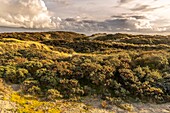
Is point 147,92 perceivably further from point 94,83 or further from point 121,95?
point 94,83

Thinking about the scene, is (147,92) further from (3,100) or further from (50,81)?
(3,100)

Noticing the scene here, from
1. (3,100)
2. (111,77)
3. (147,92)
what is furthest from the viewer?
(111,77)

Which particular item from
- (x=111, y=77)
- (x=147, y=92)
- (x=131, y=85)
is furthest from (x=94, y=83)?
(x=147, y=92)

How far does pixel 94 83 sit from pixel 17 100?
7.10 meters

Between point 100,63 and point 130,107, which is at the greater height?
point 100,63

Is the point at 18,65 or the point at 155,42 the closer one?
the point at 18,65

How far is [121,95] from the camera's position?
1933 cm

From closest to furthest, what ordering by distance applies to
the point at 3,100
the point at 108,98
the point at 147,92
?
the point at 3,100
the point at 108,98
the point at 147,92

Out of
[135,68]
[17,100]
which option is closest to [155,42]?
[135,68]

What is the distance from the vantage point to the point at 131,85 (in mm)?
20438

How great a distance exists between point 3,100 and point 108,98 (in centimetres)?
796

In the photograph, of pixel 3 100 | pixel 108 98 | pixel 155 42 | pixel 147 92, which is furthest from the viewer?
pixel 155 42

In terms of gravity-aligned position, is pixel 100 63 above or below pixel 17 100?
above

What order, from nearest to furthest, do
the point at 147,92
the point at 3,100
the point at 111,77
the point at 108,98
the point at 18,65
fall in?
the point at 3,100, the point at 108,98, the point at 147,92, the point at 111,77, the point at 18,65
